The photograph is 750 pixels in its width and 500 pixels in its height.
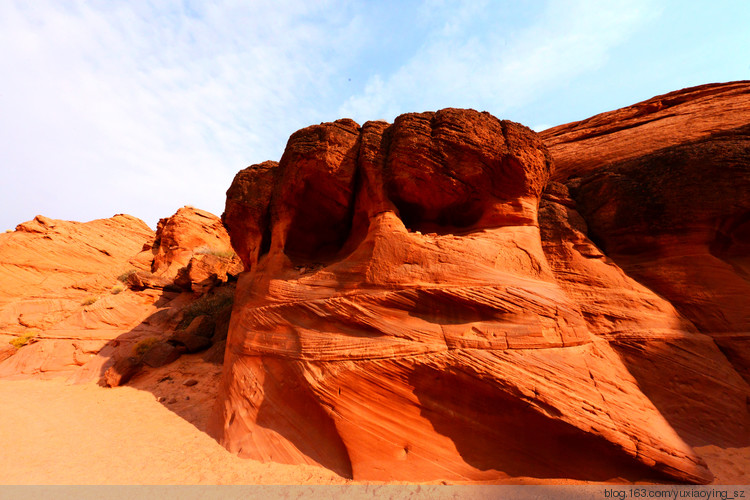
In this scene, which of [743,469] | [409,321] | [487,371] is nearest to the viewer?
[743,469]

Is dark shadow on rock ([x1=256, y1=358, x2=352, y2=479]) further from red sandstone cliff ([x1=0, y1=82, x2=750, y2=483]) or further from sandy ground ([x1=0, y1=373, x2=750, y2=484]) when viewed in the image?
sandy ground ([x1=0, y1=373, x2=750, y2=484])

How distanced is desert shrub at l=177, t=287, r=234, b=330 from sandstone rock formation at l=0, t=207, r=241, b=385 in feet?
0.16

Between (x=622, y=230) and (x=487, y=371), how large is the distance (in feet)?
14.9

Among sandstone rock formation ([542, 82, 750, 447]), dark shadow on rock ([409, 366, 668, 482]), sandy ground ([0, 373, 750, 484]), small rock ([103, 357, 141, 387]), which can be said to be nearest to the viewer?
dark shadow on rock ([409, 366, 668, 482])

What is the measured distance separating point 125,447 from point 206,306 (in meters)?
6.96

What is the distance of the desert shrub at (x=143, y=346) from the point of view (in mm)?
9688

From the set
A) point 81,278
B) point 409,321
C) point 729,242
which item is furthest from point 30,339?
point 729,242

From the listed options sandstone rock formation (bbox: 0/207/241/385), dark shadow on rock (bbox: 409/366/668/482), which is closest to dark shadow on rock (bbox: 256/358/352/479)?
dark shadow on rock (bbox: 409/366/668/482)

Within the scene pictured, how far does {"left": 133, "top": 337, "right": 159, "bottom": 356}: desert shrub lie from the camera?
9688 millimetres

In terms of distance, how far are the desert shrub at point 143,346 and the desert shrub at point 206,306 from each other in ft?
3.43

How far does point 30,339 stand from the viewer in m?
10.7

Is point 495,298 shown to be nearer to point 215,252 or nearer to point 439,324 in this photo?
point 439,324

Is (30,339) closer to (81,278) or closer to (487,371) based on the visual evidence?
(81,278)

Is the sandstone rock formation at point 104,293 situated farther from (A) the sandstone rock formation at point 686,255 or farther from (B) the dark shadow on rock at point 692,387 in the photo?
(A) the sandstone rock formation at point 686,255
